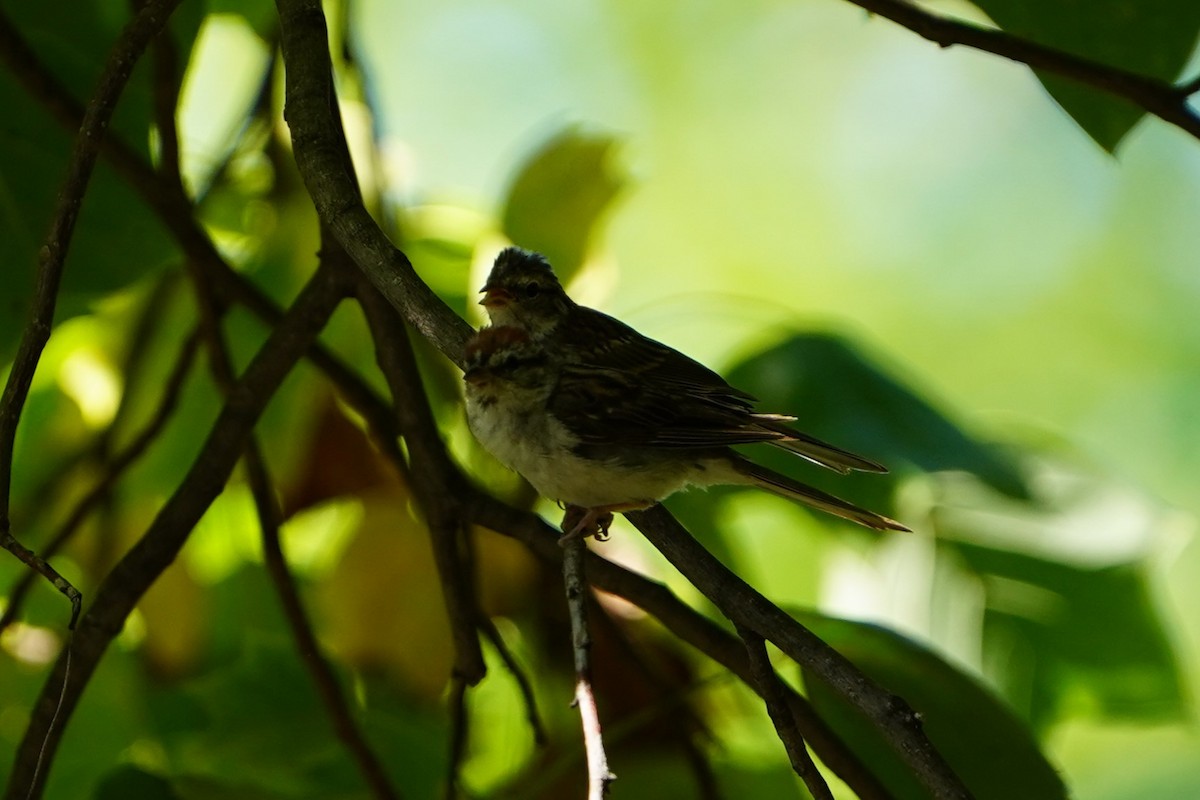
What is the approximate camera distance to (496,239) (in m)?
2.80

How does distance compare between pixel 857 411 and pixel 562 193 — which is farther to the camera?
pixel 562 193

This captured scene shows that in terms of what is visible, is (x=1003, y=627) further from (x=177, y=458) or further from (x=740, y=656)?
(x=177, y=458)

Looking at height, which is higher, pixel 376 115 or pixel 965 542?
pixel 376 115

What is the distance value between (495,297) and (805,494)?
88cm

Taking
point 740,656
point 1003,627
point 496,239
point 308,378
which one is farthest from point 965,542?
point 308,378

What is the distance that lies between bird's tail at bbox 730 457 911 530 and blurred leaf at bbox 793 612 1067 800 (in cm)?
18

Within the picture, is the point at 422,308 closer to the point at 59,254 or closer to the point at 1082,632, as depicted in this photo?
the point at 59,254

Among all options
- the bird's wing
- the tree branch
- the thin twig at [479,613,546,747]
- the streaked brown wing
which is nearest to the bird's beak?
the streaked brown wing

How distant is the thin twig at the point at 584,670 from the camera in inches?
46.4

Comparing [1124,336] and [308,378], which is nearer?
[308,378]

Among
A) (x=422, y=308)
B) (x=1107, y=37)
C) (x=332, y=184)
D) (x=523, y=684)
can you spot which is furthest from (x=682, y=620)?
(x=1107, y=37)

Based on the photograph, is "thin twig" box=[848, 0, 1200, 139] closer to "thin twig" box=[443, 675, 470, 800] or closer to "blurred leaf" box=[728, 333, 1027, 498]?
"blurred leaf" box=[728, 333, 1027, 498]

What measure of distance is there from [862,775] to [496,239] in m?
1.50

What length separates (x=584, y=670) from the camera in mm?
1329
